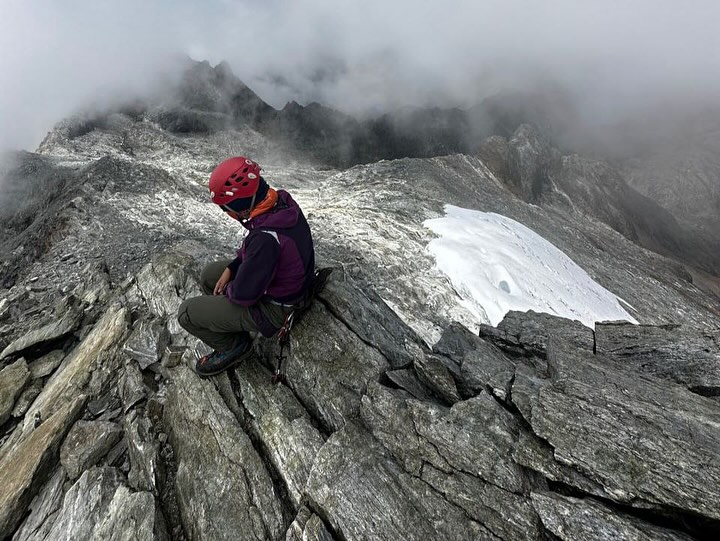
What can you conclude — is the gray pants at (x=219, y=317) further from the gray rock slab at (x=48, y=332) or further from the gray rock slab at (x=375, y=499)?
the gray rock slab at (x=48, y=332)

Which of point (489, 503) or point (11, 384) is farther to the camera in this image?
point (11, 384)

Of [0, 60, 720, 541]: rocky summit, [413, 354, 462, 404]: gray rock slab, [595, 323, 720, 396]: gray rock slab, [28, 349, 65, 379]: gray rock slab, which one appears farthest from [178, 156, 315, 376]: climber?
[595, 323, 720, 396]: gray rock slab

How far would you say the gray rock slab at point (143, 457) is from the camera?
286 inches

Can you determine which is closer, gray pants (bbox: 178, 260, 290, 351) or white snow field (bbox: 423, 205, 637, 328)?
gray pants (bbox: 178, 260, 290, 351)

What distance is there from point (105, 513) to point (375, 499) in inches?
189

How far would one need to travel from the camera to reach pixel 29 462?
772cm

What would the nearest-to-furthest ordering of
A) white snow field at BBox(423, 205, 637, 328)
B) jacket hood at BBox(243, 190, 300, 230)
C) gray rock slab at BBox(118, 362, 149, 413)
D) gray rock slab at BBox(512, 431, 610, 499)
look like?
gray rock slab at BBox(512, 431, 610, 499)
jacket hood at BBox(243, 190, 300, 230)
gray rock slab at BBox(118, 362, 149, 413)
white snow field at BBox(423, 205, 637, 328)

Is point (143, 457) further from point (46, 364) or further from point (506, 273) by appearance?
point (506, 273)

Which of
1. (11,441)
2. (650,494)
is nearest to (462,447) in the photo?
(650,494)

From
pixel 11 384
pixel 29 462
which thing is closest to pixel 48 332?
pixel 11 384

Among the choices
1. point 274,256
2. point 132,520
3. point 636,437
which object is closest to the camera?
point 636,437

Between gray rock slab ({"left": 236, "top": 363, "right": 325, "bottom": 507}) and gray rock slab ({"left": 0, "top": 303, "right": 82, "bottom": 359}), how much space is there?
624 cm

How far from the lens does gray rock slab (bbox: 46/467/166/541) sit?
645 cm

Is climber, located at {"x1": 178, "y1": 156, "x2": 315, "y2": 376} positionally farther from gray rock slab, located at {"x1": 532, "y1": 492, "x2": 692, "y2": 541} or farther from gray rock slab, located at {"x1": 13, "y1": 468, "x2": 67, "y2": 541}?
gray rock slab, located at {"x1": 532, "y1": 492, "x2": 692, "y2": 541}
